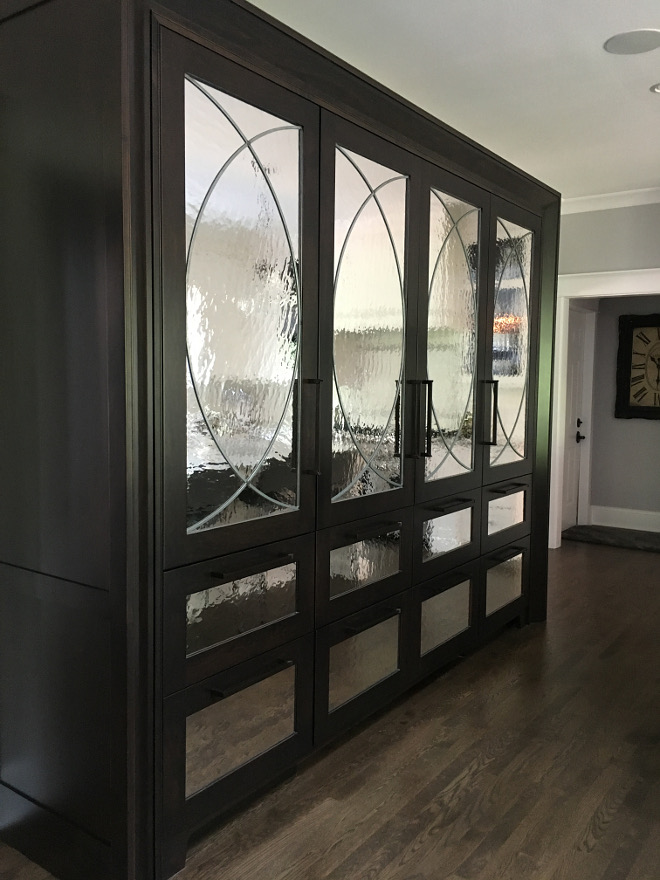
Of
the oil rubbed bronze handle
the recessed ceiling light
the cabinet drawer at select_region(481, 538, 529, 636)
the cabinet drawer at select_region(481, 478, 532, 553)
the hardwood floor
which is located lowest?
the hardwood floor

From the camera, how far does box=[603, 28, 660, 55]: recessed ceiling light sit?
302cm

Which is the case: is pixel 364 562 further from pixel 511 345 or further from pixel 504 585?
pixel 511 345

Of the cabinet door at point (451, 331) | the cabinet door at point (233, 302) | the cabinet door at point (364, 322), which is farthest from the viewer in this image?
the cabinet door at point (451, 331)

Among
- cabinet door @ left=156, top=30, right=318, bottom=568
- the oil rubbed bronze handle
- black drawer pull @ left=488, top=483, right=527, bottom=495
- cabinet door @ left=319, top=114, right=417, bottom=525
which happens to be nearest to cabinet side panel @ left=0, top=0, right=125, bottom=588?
cabinet door @ left=156, top=30, right=318, bottom=568

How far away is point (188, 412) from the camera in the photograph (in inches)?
80.5

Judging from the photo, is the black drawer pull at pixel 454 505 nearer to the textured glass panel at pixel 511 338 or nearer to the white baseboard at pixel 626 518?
the textured glass panel at pixel 511 338

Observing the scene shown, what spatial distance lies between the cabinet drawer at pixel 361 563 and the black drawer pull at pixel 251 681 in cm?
22

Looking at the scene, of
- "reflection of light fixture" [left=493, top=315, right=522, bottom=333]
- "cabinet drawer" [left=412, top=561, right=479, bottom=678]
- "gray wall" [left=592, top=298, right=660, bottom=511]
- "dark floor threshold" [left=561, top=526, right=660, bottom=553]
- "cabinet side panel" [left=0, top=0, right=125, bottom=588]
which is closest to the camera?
"cabinet side panel" [left=0, top=0, right=125, bottom=588]

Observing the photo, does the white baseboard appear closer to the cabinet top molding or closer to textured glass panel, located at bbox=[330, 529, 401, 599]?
the cabinet top molding

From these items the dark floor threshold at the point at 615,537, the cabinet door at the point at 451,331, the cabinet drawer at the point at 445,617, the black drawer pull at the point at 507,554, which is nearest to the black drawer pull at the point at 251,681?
the cabinet drawer at the point at 445,617

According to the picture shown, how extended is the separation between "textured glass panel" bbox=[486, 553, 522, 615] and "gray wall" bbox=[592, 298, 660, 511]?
326 cm

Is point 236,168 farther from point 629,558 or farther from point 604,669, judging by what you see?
point 629,558

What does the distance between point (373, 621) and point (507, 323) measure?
174cm

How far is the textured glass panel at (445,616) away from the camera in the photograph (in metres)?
3.30
